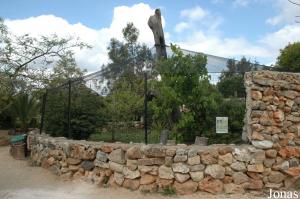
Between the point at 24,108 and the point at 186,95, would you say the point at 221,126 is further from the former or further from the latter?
the point at 24,108

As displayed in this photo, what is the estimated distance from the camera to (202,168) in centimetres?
743

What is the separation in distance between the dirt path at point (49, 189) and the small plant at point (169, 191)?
13cm

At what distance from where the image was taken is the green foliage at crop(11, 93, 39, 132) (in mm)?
17766

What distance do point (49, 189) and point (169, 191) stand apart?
8.33 feet

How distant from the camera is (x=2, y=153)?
13492mm

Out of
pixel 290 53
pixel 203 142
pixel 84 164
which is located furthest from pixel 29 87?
pixel 290 53

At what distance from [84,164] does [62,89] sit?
12.6ft

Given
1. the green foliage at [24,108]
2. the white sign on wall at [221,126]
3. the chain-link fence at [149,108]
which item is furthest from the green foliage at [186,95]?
the green foliage at [24,108]

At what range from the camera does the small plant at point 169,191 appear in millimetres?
7383

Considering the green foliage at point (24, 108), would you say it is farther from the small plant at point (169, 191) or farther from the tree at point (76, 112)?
the small plant at point (169, 191)

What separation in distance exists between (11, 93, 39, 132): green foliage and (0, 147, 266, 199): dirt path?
26.2 ft

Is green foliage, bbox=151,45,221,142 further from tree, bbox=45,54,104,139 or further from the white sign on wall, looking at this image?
tree, bbox=45,54,104,139

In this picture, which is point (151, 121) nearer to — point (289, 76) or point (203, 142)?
point (203, 142)

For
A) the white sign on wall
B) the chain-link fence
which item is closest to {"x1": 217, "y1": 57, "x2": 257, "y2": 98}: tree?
the chain-link fence
